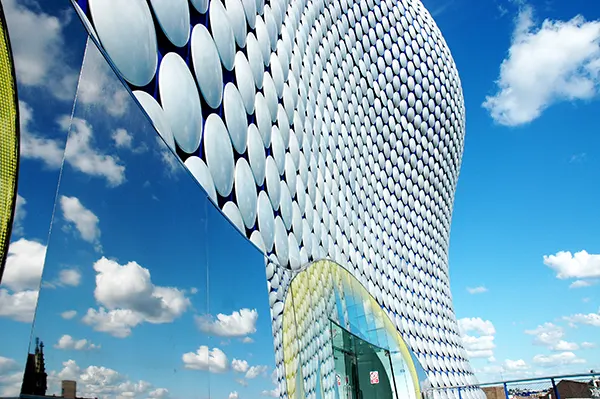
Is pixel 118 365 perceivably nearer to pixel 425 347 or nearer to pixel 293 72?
pixel 293 72

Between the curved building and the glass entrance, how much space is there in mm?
335

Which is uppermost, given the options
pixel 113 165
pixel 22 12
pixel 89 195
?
pixel 22 12

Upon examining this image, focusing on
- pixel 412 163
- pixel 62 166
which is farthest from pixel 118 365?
pixel 412 163

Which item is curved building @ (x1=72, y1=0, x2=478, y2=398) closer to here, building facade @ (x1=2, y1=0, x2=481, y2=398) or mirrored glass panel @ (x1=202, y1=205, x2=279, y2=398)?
building facade @ (x1=2, y1=0, x2=481, y2=398)

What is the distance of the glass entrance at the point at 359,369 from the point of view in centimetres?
724

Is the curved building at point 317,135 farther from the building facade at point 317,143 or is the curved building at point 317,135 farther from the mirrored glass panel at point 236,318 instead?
the mirrored glass panel at point 236,318

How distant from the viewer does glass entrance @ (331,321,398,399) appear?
724 centimetres

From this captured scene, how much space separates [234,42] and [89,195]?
384cm

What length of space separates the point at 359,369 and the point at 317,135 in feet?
16.0

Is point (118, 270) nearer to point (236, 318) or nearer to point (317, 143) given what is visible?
point (236, 318)

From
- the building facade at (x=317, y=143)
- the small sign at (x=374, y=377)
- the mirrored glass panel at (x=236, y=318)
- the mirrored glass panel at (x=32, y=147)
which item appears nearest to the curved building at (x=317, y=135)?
the building facade at (x=317, y=143)

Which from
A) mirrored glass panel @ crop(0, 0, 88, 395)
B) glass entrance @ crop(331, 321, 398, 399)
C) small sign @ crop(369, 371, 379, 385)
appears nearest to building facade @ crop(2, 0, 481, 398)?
glass entrance @ crop(331, 321, 398, 399)

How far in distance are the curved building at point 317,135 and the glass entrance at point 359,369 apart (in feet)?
1.10

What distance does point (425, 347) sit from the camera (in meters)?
17.3
